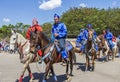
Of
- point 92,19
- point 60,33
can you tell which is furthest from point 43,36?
point 92,19

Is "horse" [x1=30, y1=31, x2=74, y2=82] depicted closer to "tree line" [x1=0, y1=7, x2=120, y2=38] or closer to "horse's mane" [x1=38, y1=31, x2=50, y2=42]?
"horse's mane" [x1=38, y1=31, x2=50, y2=42]

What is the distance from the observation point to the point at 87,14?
7381 cm

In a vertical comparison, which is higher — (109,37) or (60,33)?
(109,37)

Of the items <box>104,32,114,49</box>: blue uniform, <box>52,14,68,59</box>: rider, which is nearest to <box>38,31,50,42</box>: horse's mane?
<box>52,14,68,59</box>: rider

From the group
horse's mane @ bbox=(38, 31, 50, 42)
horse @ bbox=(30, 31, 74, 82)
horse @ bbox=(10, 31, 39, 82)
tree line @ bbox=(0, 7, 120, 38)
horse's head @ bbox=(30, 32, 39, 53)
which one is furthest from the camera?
tree line @ bbox=(0, 7, 120, 38)

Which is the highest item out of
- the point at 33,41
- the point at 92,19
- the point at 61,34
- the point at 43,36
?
the point at 92,19

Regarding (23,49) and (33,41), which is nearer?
(33,41)

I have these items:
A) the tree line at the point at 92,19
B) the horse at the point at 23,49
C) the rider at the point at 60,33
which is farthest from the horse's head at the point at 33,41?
the tree line at the point at 92,19

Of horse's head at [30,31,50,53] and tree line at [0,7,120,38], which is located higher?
tree line at [0,7,120,38]

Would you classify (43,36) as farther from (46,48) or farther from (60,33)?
(60,33)

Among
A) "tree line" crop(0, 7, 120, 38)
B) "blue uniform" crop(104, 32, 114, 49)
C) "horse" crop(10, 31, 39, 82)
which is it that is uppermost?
"tree line" crop(0, 7, 120, 38)

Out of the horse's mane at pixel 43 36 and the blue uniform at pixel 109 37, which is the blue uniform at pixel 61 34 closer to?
the horse's mane at pixel 43 36

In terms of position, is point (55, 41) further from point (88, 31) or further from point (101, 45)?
point (101, 45)

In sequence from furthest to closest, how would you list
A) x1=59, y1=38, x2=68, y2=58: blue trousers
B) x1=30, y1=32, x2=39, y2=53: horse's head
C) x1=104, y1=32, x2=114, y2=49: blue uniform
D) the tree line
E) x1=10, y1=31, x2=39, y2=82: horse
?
1. the tree line
2. x1=104, y1=32, x2=114, y2=49: blue uniform
3. x1=10, y1=31, x2=39, y2=82: horse
4. x1=59, y1=38, x2=68, y2=58: blue trousers
5. x1=30, y1=32, x2=39, y2=53: horse's head
